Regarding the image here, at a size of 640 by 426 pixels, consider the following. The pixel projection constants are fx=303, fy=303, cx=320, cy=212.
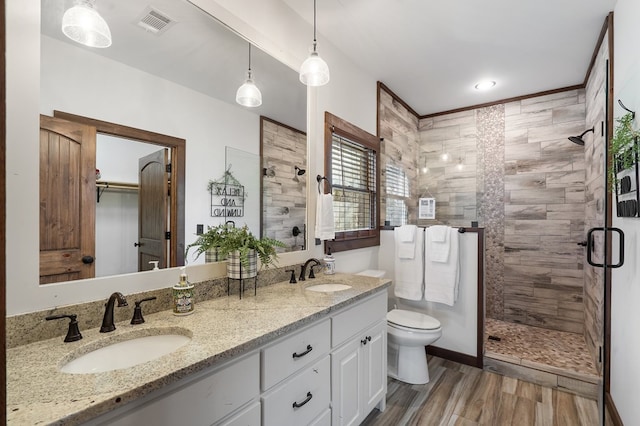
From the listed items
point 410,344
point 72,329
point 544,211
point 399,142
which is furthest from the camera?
point 399,142

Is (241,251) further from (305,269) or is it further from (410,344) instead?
(410,344)

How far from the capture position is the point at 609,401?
200cm

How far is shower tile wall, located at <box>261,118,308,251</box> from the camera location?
196 centimetres

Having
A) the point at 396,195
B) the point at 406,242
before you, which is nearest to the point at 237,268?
the point at 406,242

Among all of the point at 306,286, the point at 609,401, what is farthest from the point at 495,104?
the point at 306,286

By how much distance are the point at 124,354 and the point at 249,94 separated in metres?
1.47

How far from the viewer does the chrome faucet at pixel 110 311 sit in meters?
1.11

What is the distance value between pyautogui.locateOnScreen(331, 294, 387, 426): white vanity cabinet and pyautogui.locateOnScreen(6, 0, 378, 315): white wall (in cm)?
63

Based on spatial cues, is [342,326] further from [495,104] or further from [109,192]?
[495,104]

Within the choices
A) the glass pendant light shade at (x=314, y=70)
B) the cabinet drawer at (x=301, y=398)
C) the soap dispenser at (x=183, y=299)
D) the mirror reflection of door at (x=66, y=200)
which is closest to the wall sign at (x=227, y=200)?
the soap dispenser at (x=183, y=299)

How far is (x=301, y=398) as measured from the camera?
132cm

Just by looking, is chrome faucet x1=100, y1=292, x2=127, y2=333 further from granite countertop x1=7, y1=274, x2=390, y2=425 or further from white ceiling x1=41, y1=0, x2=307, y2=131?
white ceiling x1=41, y1=0, x2=307, y2=131

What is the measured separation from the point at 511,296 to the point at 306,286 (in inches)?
114

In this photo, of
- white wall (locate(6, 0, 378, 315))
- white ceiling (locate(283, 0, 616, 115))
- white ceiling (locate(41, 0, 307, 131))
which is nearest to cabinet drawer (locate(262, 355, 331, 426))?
white wall (locate(6, 0, 378, 315))
